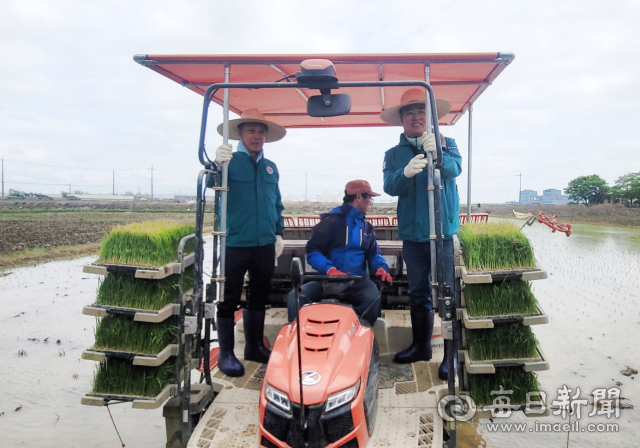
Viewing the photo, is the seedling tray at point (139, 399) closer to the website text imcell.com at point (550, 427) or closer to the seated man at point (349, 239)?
the seated man at point (349, 239)

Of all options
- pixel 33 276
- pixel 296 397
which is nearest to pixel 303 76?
pixel 296 397

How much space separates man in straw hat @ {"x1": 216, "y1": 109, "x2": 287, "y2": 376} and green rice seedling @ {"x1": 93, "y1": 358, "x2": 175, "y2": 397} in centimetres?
72

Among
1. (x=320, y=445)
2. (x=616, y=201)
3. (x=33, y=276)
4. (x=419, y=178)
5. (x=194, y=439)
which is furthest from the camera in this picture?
(x=616, y=201)

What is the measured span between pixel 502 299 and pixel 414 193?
112 centimetres

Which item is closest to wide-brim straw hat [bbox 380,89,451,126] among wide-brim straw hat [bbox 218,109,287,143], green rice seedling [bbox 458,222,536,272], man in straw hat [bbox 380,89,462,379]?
man in straw hat [bbox 380,89,462,379]

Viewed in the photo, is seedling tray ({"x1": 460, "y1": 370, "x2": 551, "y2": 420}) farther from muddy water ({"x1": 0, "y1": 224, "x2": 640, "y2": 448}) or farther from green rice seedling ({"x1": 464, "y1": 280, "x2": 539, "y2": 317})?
muddy water ({"x1": 0, "y1": 224, "x2": 640, "y2": 448})

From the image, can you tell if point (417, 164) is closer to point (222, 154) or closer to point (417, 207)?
point (417, 207)

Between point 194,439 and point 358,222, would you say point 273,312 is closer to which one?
point 358,222

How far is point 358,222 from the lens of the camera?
3.74 m

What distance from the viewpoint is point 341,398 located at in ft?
7.45

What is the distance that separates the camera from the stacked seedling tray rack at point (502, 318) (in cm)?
254

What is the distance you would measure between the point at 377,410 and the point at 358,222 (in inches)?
60.1

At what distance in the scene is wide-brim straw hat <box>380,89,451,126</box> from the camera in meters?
3.31

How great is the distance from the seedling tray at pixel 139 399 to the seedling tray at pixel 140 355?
0.21 m
